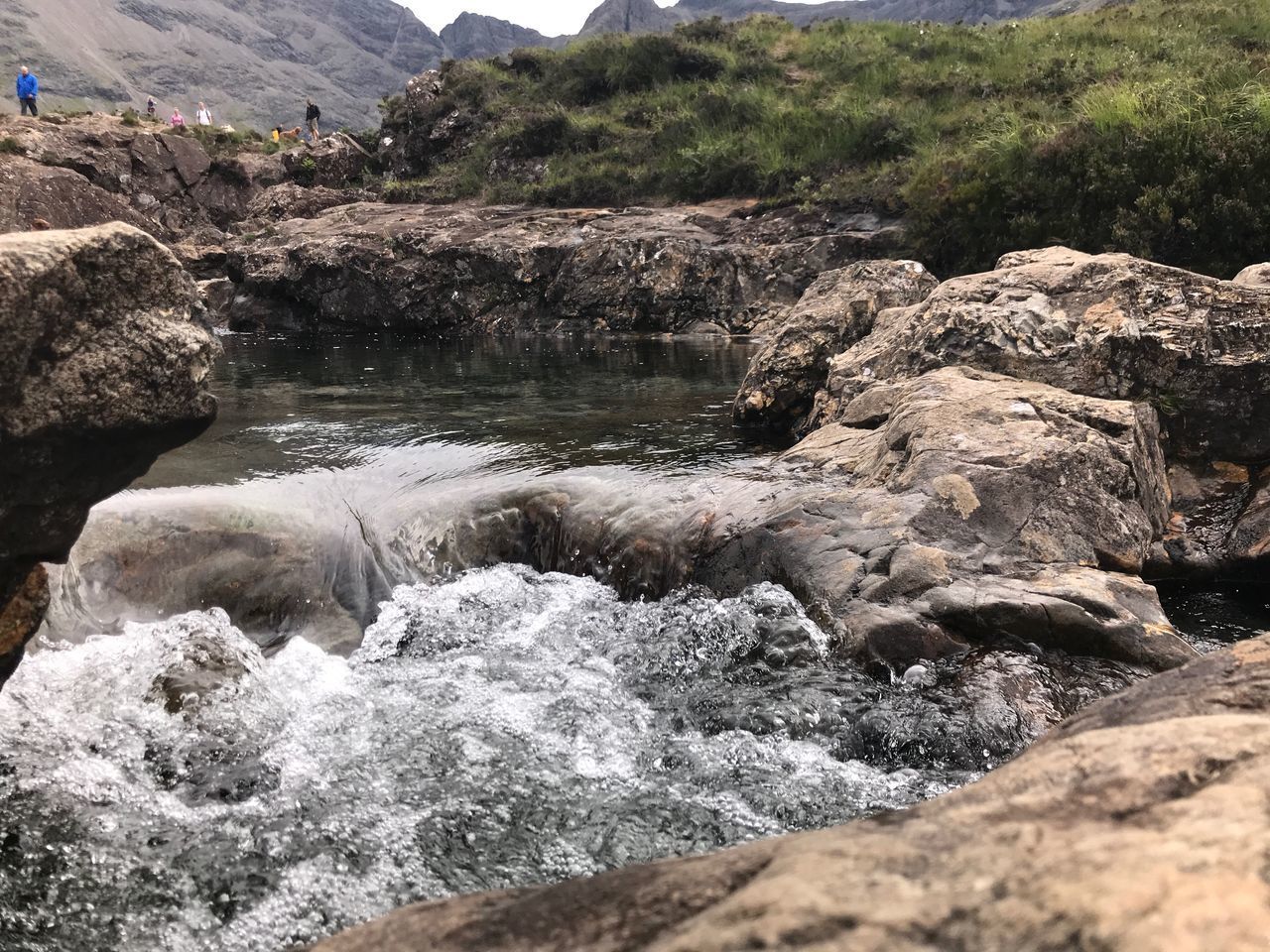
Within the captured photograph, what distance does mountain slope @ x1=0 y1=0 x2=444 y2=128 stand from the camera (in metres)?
116

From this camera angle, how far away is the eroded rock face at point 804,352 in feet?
32.3

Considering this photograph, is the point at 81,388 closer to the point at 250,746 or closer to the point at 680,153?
the point at 250,746

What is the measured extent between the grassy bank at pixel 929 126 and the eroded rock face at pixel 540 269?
2194 mm

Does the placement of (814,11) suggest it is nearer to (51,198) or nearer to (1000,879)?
(51,198)

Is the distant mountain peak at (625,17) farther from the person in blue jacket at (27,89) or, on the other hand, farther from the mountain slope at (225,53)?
the person in blue jacket at (27,89)

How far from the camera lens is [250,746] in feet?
14.3

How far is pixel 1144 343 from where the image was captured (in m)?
6.79

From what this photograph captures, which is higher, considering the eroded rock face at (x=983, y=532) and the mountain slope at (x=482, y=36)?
the mountain slope at (x=482, y=36)

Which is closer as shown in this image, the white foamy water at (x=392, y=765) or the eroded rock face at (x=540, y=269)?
the white foamy water at (x=392, y=765)

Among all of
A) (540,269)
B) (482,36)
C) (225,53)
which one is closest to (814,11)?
(482,36)

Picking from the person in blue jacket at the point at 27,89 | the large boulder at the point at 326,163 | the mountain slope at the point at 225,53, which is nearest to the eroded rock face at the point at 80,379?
the large boulder at the point at 326,163

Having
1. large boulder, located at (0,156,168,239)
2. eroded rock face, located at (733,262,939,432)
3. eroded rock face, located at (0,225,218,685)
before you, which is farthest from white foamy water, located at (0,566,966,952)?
large boulder, located at (0,156,168,239)

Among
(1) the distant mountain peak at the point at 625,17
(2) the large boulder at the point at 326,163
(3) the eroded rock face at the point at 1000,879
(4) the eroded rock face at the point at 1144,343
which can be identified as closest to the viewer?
(3) the eroded rock face at the point at 1000,879

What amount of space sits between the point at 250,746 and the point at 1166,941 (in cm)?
424
